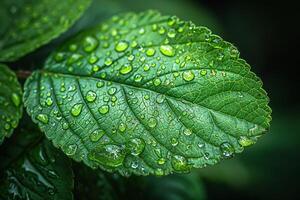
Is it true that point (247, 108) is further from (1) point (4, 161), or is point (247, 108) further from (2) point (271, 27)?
(2) point (271, 27)

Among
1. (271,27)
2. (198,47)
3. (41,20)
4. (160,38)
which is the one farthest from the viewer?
(271,27)

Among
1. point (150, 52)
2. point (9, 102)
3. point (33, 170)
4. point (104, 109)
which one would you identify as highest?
point (150, 52)

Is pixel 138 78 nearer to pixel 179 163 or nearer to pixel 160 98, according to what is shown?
pixel 160 98

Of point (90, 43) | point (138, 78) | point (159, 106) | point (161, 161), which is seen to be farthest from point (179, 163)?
point (90, 43)

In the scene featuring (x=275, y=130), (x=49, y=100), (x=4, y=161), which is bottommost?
(x=275, y=130)

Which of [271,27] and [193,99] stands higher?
[193,99]

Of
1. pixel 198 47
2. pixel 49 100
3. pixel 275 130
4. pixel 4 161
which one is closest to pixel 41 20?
pixel 49 100
